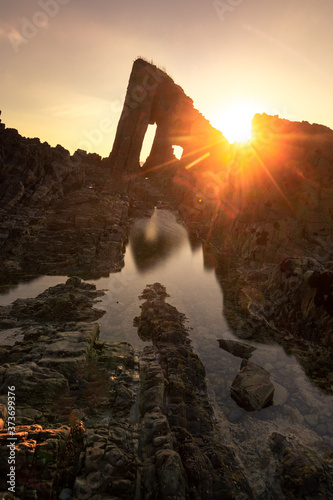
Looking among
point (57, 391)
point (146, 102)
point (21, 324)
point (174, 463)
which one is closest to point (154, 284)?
point (21, 324)

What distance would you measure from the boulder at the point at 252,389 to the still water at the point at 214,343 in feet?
0.89

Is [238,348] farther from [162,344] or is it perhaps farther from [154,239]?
[154,239]

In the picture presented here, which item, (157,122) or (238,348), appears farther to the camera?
(157,122)

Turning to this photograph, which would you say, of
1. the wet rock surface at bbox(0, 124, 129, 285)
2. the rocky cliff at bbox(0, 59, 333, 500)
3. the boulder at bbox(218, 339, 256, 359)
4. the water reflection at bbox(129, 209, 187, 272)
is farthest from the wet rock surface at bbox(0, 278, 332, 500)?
the water reflection at bbox(129, 209, 187, 272)

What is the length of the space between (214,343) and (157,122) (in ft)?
321

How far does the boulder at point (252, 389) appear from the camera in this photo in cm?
1001

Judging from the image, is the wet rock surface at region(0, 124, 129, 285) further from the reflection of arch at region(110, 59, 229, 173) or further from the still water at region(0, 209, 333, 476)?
the reflection of arch at region(110, 59, 229, 173)

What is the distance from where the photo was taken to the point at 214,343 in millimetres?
14797

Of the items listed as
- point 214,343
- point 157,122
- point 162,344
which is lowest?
point 162,344

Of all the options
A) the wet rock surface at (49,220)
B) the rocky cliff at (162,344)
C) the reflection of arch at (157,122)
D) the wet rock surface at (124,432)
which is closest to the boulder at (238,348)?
the rocky cliff at (162,344)

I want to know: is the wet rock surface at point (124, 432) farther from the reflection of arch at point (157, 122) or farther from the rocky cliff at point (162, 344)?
the reflection of arch at point (157, 122)

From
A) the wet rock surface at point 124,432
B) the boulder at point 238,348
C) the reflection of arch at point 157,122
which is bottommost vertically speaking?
the wet rock surface at point 124,432

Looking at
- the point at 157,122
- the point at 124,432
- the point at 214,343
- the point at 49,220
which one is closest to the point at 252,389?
the point at 214,343

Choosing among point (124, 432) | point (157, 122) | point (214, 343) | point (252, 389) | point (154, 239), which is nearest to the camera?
point (124, 432)
